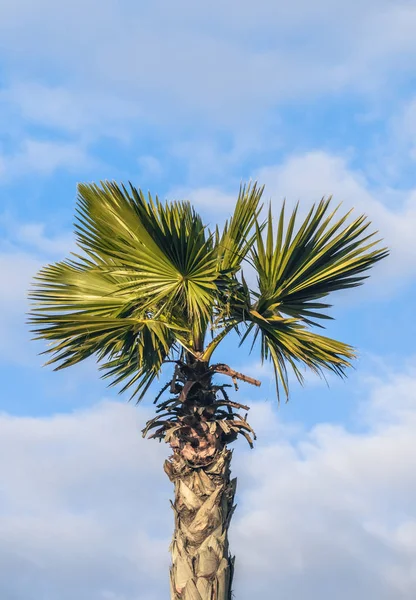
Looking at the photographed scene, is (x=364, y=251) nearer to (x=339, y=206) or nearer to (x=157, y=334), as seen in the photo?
(x=339, y=206)

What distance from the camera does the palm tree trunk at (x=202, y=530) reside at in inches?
655

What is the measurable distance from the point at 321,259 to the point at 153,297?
2.43 meters

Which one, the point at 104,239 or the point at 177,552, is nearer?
the point at 177,552

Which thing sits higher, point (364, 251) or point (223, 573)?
point (364, 251)

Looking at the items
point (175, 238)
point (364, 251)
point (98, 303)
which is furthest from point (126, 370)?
point (364, 251)

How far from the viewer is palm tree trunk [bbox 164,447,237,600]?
1662cm

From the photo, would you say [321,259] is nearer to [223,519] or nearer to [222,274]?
[222,274]

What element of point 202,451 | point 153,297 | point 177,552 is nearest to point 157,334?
point 153,297

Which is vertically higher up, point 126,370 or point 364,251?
point 364,251

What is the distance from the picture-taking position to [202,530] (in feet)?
54.7

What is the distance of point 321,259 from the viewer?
1802 cm

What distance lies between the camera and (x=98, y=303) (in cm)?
1781

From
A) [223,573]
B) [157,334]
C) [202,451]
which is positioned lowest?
[223,573]

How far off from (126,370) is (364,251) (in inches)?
Answer: 150
